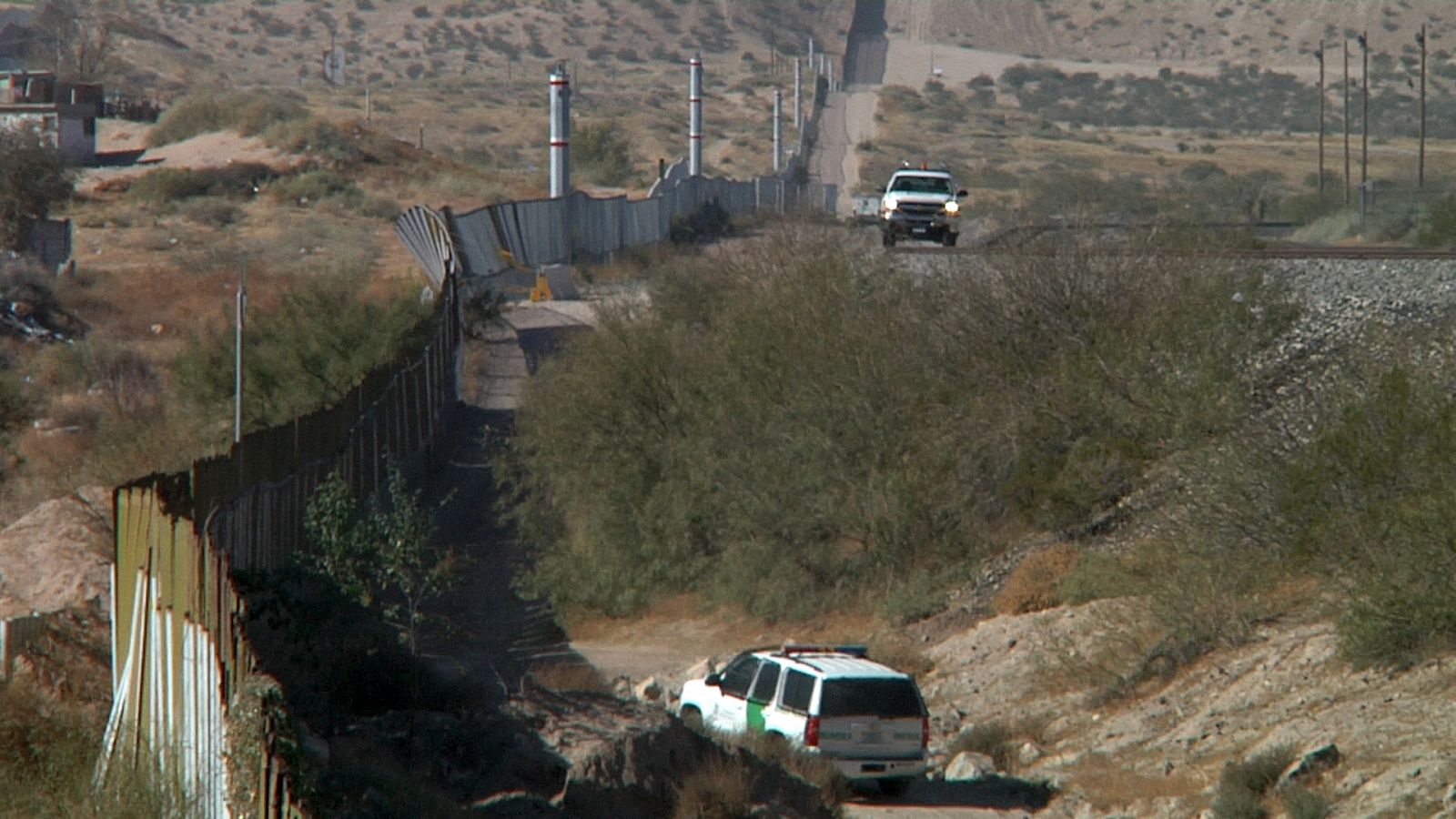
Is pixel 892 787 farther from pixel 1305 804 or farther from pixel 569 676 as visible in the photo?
pixel 569 676

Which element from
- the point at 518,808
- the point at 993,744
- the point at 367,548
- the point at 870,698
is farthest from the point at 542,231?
the point at 518,808

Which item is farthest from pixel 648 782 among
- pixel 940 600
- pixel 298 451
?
pixel 940 600

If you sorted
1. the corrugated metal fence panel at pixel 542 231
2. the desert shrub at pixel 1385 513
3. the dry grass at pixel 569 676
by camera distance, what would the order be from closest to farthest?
the desert shrub at pixel 1385 513, the dry grass at pixel 569 676, the corrugated metal fence panel at pixel 542 231

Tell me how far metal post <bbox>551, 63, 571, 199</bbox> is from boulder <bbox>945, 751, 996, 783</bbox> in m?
36.0

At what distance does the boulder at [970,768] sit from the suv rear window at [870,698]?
179 cm

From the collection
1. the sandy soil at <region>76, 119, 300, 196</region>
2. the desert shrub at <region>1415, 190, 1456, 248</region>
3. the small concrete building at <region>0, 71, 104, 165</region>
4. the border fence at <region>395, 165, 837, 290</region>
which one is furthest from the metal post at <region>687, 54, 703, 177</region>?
the desert shrub at <region>1415, 190, 1456, 248</region>

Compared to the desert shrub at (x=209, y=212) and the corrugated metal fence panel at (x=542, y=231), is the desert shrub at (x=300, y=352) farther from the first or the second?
the desert shrub at (x=209, y=212)

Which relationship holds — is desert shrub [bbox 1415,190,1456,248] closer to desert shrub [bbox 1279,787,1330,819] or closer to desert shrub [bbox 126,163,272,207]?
desert shrub [bbox 1279,787,1330,819]

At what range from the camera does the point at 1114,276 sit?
90.3 ft

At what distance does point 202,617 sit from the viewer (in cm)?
951

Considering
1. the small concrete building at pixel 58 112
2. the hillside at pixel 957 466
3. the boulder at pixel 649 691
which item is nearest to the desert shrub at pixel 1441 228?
the hillside at pixel 957 466

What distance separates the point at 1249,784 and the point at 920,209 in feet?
85.1

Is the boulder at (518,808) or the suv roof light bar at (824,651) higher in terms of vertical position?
the boulder at (518,808)

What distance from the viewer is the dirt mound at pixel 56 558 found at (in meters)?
18.0
